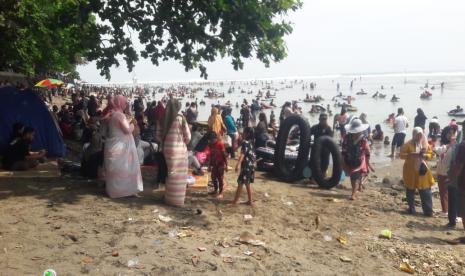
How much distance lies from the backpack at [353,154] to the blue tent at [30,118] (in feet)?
22.9

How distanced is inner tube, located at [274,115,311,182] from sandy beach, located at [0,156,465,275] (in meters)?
1.95

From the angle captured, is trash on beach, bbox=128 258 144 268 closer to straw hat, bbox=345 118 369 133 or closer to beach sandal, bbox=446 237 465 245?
beach sandal, bbox=446 237 465 245

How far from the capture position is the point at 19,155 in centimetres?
798

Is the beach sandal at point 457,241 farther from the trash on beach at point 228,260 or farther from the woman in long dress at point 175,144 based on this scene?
the woman in long dress at point 175,144

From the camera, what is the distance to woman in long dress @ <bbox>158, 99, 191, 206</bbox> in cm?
655

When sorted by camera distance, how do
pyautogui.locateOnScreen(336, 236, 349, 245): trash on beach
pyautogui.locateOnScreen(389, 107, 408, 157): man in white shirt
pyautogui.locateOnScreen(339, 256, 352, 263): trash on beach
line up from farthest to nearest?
pyautogui.locateOnScreen(389, 107, 408, 157): man in white shirt
pyautogui.locateOnScreen(336, 236, 349, 245): trash on beach
pyautogui.locateOnScreen(339, 256, 352, 263): trash on beach

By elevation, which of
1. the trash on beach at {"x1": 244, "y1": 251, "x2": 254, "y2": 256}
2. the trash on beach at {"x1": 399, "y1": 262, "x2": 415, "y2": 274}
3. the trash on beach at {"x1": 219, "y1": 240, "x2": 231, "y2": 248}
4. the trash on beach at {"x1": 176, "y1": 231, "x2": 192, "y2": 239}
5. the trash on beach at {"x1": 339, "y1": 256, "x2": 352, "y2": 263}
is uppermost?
the trash on beach at {"x1": 176, "y1": 231, "x2": 192, "y2": 239}

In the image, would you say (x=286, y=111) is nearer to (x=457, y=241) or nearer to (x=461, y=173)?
(x=461, y=173)

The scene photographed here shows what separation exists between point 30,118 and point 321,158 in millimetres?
7250

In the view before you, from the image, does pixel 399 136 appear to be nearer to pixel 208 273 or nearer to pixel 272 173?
pixel 272 173

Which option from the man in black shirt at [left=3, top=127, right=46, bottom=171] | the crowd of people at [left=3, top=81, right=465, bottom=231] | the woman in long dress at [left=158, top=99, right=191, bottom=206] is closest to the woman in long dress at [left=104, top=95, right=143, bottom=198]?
the crowd of people at [left=3, top=81, right=465, bottom=231]

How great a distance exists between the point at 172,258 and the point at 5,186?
4.12 meters

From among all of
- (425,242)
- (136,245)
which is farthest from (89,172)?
(425,242)

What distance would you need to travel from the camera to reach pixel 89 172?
788cm
